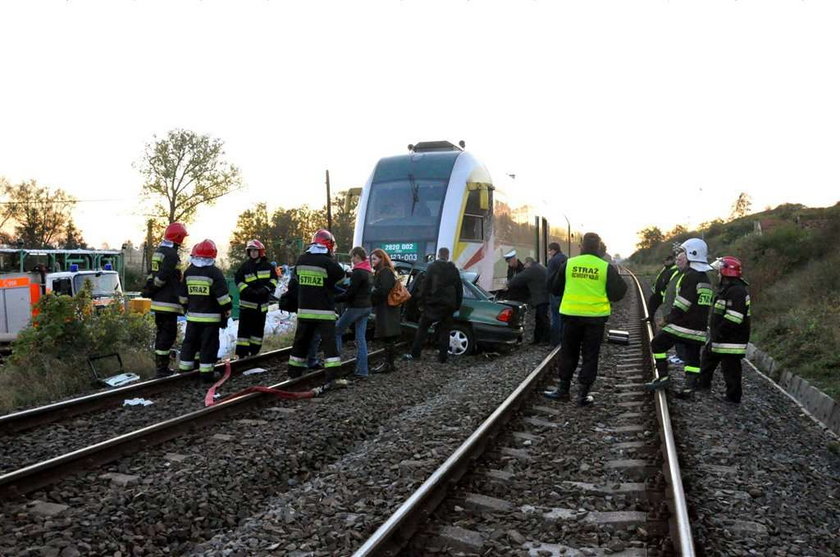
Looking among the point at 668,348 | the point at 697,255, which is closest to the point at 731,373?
the point at 668,348

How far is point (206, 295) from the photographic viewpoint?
7.85 m

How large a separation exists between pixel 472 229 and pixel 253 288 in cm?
502

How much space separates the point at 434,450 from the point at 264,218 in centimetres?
4952

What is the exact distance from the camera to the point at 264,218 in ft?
173

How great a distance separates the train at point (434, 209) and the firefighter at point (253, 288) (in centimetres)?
334

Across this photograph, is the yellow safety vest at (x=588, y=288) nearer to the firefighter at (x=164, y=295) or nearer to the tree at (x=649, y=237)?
the firefighter at (x=164, y=295)

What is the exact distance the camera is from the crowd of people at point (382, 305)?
7.09 metres

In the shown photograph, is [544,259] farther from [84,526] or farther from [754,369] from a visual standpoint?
[84,526]

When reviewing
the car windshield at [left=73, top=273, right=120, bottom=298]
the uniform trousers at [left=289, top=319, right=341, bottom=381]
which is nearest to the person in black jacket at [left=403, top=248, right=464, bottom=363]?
the uniform trousers at [left=289, top=319, right=341, bottom=381]

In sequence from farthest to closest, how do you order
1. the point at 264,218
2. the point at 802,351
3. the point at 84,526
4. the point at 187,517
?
1. the point at 264,218
2. the point at 802,351
3. the point at 187,517
4. the point at 84,526

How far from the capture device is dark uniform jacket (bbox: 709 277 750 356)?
7.33m

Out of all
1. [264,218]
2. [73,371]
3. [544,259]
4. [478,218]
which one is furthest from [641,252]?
[73,371]

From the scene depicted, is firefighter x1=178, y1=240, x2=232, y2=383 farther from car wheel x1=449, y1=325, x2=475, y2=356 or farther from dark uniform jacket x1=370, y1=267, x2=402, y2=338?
car wheel x1=449, y1=325, x2=475, y2=356

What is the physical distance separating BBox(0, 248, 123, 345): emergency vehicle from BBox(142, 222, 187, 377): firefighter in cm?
398
